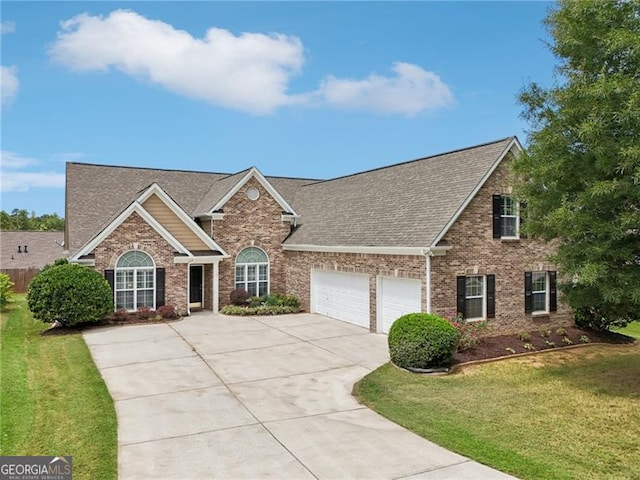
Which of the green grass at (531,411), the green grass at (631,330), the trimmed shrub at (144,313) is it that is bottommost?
the green grass at (631,330)

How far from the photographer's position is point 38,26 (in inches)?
503

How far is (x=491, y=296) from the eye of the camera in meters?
15.6

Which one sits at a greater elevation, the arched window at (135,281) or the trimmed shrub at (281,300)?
the arched window at (135,281)

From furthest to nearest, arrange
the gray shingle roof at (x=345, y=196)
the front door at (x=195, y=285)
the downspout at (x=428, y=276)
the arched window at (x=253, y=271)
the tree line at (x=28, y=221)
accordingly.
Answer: the tree line at (x=28, y=221)
the front door at (x=195, y=285)
the arched window at (x=253, y=271)
the gray shingle roof at (x=345, y=196)
the downspout at (x=428, y=276)

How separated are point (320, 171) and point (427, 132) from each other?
15.9 meters

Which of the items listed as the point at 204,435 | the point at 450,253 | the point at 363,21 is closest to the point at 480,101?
the point at 363,21

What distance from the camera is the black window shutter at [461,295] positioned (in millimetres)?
14953

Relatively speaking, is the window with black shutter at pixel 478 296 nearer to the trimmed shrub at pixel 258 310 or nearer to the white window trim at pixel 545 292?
the white window trim at pixel 545 292

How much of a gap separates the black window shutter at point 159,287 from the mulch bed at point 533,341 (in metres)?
12.5

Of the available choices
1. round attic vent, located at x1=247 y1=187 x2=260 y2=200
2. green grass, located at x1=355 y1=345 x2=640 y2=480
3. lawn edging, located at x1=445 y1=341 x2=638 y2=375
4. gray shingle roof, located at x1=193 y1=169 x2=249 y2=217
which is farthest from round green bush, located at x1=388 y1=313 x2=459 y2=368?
gray shingle roof, located at x1=193 y1=169 x2=249 y2=217

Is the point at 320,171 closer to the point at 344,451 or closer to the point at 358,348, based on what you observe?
the point at 358,348

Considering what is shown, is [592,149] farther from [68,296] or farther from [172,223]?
[172,223]

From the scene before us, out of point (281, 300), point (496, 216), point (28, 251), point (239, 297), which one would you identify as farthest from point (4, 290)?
point (496, 216)

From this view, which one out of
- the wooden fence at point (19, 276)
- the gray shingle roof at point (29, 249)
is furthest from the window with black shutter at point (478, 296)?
the gray shingle roof at point (29, 249)
